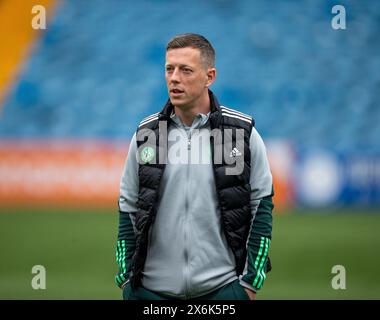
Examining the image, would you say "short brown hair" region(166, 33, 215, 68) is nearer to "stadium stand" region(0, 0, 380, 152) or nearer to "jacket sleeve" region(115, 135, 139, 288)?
"jacket sleeve" region(115, 135, 139, 288)

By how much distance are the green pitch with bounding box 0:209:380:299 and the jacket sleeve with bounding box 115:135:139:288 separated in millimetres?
4154

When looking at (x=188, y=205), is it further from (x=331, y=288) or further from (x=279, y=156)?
(x=279, y=156)

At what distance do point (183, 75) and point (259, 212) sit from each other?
75 cm

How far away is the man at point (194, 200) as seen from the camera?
11.0 ft

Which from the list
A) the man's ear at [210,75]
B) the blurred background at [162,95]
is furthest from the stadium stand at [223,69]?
the man's ear at [210,75]

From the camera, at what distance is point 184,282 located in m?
3.33

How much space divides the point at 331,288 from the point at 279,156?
4.95m

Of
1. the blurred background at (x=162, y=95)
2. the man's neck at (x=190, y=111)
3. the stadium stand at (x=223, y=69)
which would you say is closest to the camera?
the man's neck at (x=190, y=111)

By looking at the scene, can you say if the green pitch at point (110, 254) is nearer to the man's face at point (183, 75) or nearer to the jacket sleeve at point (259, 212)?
the jacket sleeve at point (259, 212)

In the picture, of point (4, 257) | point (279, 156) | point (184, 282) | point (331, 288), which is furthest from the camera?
point (279, 156)

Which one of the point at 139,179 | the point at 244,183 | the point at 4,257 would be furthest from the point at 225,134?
the point at 4,257

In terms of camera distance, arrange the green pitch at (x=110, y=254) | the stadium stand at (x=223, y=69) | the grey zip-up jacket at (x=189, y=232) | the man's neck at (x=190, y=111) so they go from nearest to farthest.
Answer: the grey zip-up jacket at (x=189, y=232) < the man's neck at (x=190, y=111) < the green pitch at (x=110, y=254) < the stadium stand at (x=223, y=69)

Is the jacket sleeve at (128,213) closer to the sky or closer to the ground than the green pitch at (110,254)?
closer to the sky

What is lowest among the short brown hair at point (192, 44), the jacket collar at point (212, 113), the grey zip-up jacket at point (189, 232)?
the grey zip-up jacket at point (189, 232)
